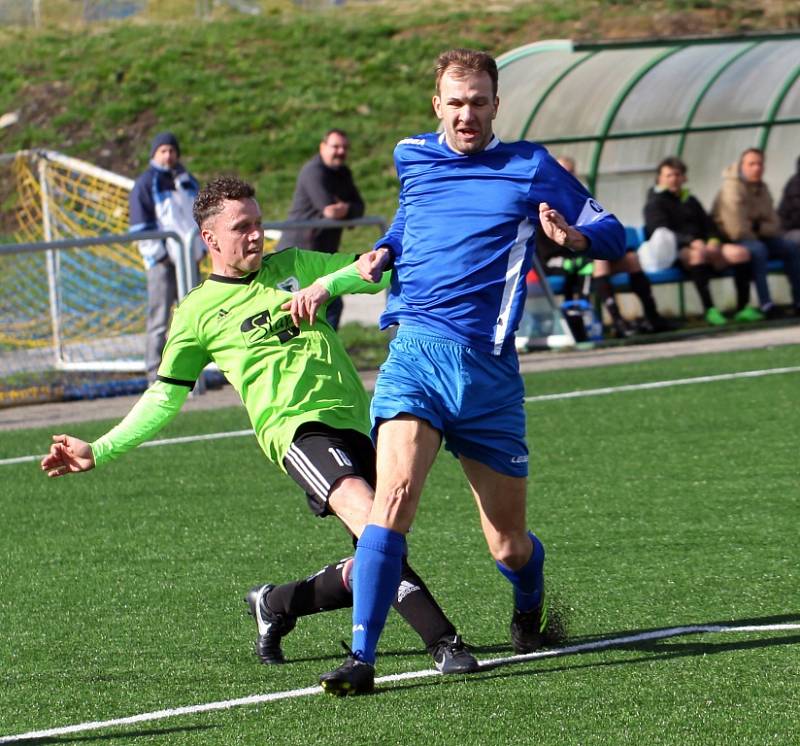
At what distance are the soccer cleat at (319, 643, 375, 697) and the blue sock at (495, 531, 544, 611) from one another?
77cm

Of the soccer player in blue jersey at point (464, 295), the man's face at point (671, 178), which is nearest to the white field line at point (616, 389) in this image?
the man's face at point (671, 178)

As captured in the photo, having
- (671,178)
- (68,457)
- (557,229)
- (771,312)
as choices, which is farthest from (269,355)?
(771,312)

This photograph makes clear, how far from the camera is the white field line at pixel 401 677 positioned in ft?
16.3

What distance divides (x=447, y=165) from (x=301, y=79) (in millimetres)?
26036

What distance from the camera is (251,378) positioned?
5.68 metres

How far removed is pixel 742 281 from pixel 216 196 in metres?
11.5

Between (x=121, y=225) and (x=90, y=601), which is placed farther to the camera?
(x=121, y=225)

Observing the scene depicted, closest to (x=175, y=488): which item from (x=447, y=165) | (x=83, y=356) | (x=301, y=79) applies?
(x=447, y=165)

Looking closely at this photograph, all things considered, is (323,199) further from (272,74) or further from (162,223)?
(272,74)

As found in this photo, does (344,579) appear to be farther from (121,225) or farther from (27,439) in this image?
(121,225)

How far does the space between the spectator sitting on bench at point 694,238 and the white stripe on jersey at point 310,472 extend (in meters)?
11.0

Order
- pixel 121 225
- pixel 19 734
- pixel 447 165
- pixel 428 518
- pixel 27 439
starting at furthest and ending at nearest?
1. pixel 121 225
2. pixel 27 439
3. pixel 428 518
4. pixel 447 165
5. pixel 19 734

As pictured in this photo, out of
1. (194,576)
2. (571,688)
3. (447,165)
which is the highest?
(447,165)

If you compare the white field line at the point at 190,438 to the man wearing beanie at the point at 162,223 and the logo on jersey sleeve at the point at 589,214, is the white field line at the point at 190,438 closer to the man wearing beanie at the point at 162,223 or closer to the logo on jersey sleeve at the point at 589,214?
the man wearing beanie at the point at 162,223
